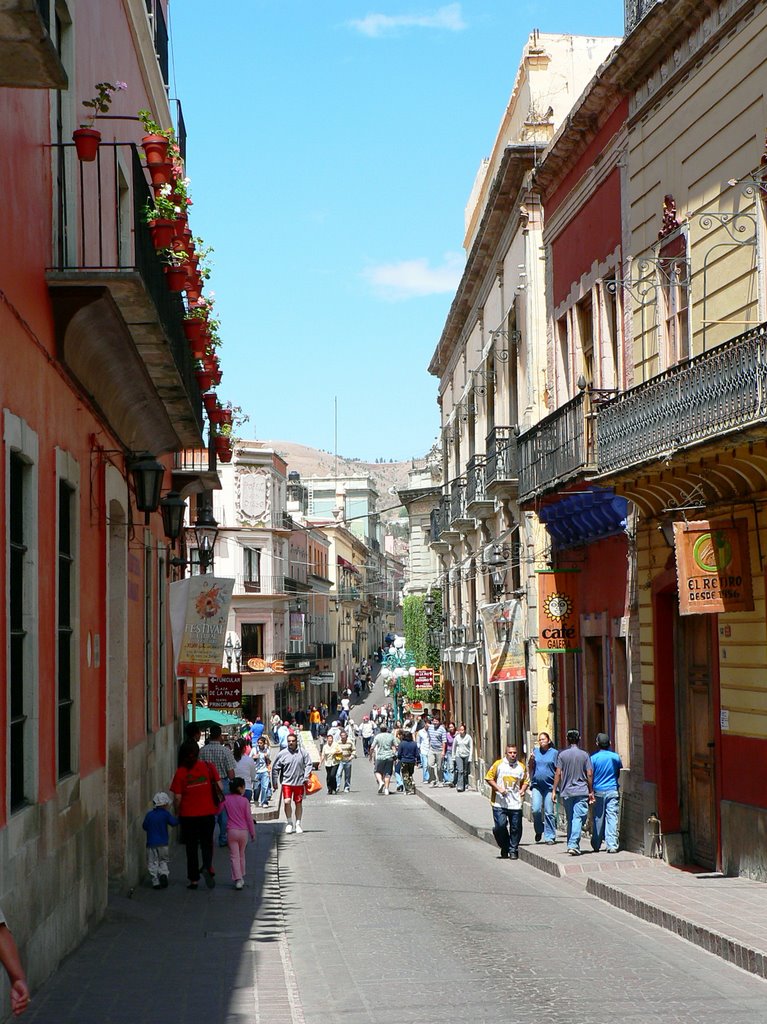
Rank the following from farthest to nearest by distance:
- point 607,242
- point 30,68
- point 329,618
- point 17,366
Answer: point 329,618
point 607,242
point 17,366
point 30,68

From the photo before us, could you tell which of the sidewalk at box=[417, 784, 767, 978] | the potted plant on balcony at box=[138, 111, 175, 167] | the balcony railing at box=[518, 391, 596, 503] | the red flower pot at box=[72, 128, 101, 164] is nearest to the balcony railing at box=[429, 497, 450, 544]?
the balcony railing at box=[518, 391, 596, 503]

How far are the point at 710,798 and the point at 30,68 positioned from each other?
1245 centimetres

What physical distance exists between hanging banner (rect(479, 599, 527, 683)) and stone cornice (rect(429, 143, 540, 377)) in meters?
8.05

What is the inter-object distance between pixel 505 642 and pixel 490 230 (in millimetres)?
9638

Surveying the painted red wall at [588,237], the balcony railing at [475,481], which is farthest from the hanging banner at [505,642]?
the painted red wall at [588,237]

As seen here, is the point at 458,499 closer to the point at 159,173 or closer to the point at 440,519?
the point at 440,519

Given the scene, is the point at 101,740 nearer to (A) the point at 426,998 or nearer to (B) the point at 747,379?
(A) the point at 426,998

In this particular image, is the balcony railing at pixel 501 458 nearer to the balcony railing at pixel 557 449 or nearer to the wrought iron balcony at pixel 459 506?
the wrought iron balcony at pixel 459 506

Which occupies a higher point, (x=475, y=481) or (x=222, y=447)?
(x=475, y=481)

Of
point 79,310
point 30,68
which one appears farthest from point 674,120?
point 30,68

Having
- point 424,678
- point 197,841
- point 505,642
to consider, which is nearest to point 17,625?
point 197,841

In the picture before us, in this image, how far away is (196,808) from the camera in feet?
53.2

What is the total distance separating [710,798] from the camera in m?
16.9

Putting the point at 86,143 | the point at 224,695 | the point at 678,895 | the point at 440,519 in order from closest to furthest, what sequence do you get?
the point at 86,143, the point at 678,895, the point at 224,695, the point at 440,519
